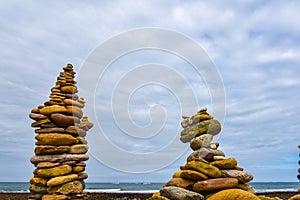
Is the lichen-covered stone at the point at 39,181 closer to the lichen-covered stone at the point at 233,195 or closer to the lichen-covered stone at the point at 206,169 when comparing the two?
the lichen-covered stone at the point at 206,169

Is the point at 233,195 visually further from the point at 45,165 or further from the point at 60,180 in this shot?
the point at 45,165

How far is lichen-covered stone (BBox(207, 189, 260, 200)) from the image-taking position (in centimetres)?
1249

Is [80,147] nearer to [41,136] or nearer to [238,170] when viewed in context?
[41,136]

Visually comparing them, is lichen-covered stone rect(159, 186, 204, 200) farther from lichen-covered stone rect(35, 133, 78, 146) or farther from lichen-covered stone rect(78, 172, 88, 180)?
lichen-covered stone rect(35, 133, 78, 146)

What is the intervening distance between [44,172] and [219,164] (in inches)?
335

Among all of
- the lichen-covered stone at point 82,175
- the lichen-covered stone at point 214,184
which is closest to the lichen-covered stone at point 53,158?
the lichen-covered stone at point 82,175

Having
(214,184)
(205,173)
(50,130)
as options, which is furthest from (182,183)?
(50,130)

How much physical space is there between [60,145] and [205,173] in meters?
7.73

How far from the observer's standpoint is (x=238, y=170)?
1462 centimetres

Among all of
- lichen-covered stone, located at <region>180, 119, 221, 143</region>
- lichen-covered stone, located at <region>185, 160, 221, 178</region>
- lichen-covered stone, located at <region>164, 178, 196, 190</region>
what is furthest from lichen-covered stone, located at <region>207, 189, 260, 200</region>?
lichen-covered stone, located at <region>180, 119, 221, 143</region>

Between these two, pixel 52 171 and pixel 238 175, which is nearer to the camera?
pixel 238 175

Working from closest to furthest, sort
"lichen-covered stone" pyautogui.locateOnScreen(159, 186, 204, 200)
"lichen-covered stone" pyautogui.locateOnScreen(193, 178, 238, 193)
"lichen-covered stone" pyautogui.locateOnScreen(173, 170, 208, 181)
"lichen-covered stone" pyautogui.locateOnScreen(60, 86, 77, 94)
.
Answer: "lichen-covered stone" pyautogui.locateOnScreen(159, 186, 204, 200) → "lichen-covered stone" pyautogui.locateOnScreen(193, 178, 238, 193) → "lichen-covered stone" pyautogui.locateOnScreen(173, 170, 208, 181) → "lichen-covered stone" pyautogui.locateOnScreen(60, 86, 77, 94)

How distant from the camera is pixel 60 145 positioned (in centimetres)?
1736

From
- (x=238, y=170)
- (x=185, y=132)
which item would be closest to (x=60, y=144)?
(x=185, y=132)
